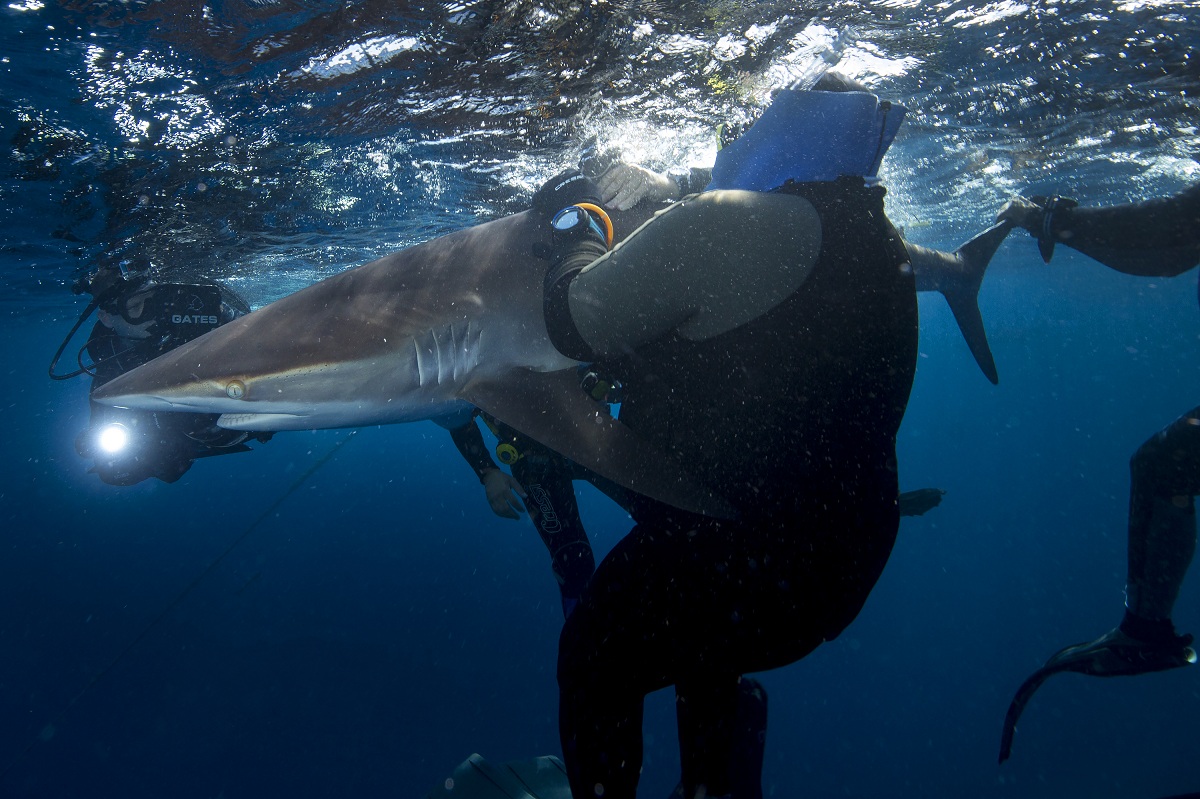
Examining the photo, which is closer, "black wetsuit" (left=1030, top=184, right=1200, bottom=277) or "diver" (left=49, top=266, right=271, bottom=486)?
"black wetsuit" (left=1030, top=184, right=1200, bottom=277)

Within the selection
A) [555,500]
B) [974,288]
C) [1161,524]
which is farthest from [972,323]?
[555,500]

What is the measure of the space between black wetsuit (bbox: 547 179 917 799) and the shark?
369 mm

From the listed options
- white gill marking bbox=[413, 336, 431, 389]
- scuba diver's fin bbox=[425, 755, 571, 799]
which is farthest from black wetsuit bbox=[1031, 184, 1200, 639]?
scuba diver's fin bbox=[425, 755, 571, 799]

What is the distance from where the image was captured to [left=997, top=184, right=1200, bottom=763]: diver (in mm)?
3053

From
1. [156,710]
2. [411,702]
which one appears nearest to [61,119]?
[411,702]

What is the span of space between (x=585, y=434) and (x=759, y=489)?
2.20 feet

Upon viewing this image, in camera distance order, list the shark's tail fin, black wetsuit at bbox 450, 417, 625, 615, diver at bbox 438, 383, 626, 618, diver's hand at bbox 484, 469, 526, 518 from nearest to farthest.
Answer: diver's hand at bbox 484, 469, 526, 518 → the shark's tail fin → diver at bbox 438, 383, 626, 618 → black wetsuit at bbox 450, 417, 625, 615

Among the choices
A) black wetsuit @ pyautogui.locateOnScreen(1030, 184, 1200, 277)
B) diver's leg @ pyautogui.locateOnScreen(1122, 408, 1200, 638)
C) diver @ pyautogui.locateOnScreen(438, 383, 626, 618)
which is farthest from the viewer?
diver @ pyautogui.locateOnScreen(438, 383, 626, 618)

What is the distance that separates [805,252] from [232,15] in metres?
5.98

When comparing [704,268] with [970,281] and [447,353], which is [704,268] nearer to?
[447,353]

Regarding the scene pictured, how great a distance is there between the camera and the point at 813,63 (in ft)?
21.7

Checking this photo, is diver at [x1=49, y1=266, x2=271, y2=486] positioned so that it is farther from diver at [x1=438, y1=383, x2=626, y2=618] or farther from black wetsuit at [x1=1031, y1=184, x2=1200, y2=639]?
black wetsuit at [x1=1031, y1=184, x2=1200, y2=639]

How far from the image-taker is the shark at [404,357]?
2.19 meters

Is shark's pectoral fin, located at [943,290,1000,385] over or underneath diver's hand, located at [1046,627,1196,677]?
over
